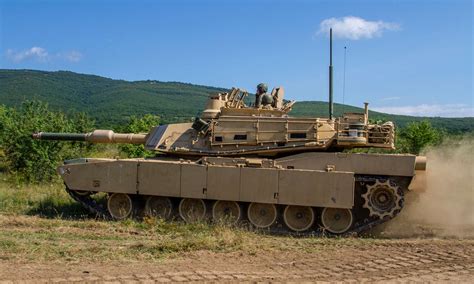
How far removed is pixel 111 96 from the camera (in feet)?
391

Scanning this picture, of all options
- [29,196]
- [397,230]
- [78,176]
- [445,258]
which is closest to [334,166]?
[397,230]

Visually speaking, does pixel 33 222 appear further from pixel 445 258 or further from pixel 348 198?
pixel 445 258

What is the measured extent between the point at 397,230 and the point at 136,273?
8768mm

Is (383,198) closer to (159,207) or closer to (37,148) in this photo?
(159,207)

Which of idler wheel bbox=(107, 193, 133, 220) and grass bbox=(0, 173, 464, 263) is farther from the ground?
idler wheel bbox=(107, 193, 133, 220)

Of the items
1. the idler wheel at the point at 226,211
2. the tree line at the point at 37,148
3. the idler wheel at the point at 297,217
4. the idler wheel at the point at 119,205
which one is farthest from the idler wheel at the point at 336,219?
the tree line at the point at 37,148

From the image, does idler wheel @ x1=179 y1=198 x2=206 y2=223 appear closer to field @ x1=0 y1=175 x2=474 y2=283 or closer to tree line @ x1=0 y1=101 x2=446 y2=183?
field @ x1=0 y1=175 x2=474 y2=283

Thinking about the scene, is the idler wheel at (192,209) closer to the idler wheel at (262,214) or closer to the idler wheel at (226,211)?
the idler wheel at (226,211)

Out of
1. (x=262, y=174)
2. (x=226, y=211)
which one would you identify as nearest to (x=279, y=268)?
(x=262, y=174)

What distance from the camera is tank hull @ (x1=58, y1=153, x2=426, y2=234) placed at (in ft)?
48.0

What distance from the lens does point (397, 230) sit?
15461 millimetres

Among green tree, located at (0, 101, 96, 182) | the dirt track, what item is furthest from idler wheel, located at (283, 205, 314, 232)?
green tree, located at (0, 101, 96, 182)

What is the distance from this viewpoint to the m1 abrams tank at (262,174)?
48.3 ft

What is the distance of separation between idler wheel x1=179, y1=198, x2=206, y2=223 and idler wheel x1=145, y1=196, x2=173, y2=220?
364 mm
